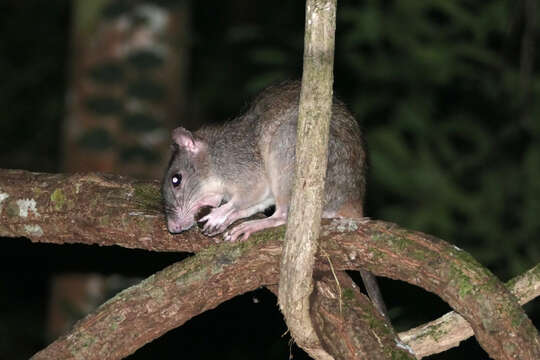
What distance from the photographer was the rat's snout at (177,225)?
3841mm

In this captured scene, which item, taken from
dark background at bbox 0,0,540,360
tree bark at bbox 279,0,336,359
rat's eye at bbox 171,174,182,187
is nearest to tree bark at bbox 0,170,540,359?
rat's eye at bbox 171,174,182,187

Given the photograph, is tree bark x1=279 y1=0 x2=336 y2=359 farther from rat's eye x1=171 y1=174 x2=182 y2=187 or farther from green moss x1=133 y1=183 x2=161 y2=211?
rat's eye x1=171 y1=174 x2=182 y2=187

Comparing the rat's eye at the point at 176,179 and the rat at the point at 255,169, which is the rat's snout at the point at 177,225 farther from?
the rat's eye at the point at 176,179

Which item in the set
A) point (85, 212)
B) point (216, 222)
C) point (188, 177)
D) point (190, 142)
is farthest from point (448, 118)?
point (85, 212)

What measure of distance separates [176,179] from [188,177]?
4.3 inches

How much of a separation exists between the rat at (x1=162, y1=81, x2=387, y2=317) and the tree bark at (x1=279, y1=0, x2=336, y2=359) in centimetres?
58

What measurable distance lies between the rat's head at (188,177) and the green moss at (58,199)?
0.55 metres

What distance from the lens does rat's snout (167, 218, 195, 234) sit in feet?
12.6

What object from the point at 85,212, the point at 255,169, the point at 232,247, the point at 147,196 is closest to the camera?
the point at 232,247

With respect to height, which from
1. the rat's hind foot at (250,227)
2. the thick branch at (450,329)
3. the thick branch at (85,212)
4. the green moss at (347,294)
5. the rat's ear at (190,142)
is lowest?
the thick branch at (450,329)

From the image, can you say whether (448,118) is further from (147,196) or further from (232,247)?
(232,247)

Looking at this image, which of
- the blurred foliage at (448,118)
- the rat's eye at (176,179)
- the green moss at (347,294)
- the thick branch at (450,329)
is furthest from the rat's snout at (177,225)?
the blurred foliage at (448,118)

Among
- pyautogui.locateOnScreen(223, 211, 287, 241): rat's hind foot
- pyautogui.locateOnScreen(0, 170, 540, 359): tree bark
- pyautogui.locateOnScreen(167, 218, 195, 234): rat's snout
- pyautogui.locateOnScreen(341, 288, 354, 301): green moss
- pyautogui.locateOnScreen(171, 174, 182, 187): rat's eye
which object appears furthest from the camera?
pyautogui.locateOnScreen(171, 174, 182, 187): rat's eye

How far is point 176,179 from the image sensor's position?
453cm
